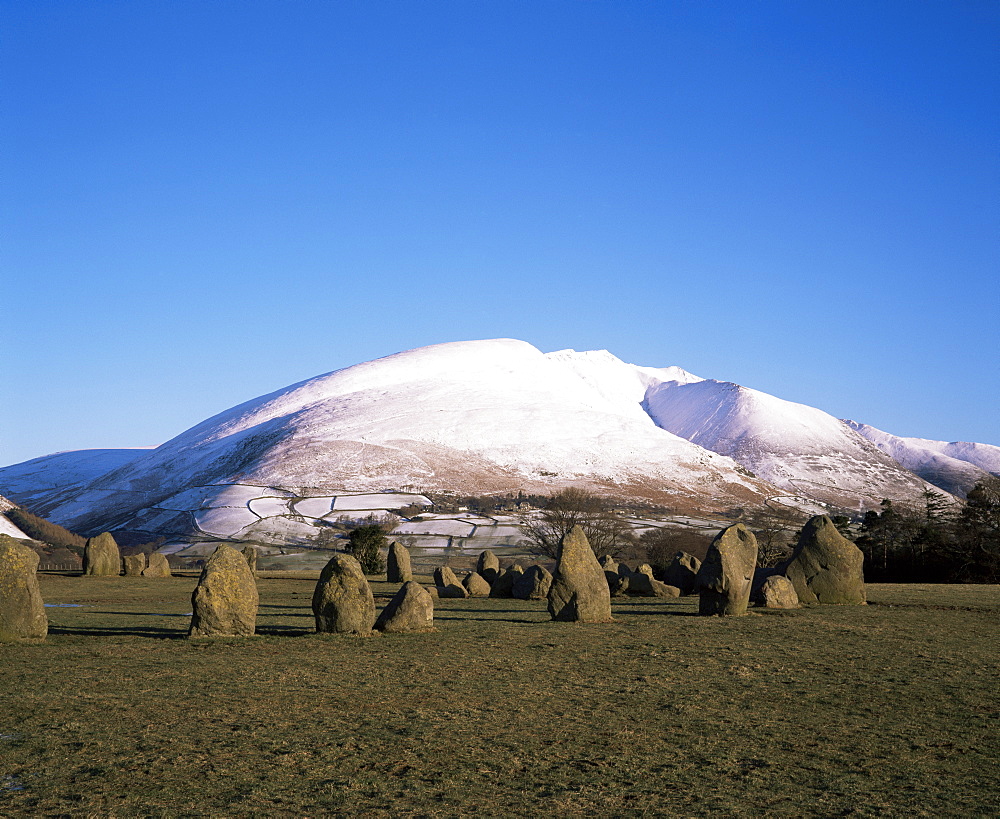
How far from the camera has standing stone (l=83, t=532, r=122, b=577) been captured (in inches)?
1860

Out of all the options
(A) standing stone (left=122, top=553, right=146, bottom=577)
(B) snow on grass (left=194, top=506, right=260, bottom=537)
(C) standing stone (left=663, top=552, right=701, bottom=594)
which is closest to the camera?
(C) standing stone (left=663, top=552, right=701, bottom=594)

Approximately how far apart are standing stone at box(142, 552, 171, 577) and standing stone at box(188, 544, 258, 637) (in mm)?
30440

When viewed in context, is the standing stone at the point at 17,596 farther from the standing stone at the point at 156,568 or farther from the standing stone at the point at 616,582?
the standing stone at the point at 156,568

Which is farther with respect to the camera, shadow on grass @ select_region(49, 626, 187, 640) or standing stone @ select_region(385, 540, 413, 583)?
standing stone @ select_region(385, 540, 413, 583)

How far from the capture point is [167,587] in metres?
40.4

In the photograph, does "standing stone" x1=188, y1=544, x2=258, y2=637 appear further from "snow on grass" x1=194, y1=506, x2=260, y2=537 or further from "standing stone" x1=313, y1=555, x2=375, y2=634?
"snow on grass" x1=194, y1=506, x2=260, y2=537

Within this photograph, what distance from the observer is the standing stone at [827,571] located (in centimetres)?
2856

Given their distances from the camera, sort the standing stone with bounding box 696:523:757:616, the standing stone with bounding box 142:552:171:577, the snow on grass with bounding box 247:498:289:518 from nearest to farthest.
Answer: the standing stone with bounding box 696:523:757:616 → the standing stone with bounding box 142:552:171:577 → the snow on grass with bounding box 247:498:289:518

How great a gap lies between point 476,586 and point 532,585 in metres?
2.96

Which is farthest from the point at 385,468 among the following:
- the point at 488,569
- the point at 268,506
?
the point at 488,569

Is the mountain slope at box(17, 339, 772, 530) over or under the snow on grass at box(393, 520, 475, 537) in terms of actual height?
over

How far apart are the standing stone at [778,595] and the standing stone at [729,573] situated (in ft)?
7.14

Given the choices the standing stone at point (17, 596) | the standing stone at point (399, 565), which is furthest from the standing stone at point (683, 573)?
the standing stone at point (17, 596)

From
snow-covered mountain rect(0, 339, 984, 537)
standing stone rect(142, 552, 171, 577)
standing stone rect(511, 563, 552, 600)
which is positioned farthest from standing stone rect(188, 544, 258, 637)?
snow-covered mountain rect(0, 339, 984, 537)
